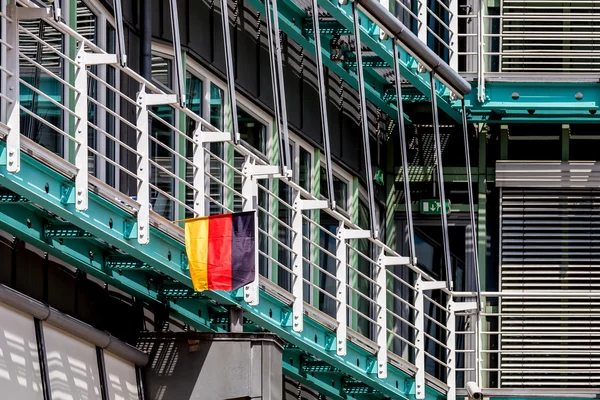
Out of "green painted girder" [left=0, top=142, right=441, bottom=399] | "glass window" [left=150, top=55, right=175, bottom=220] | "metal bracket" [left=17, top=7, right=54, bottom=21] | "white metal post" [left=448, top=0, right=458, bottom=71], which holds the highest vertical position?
"white metal post" [left=448, top=0, right=458, bottom=71]

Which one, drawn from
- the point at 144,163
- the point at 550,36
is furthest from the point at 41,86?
the point at 550,36

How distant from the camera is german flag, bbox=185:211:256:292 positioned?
52.7ft

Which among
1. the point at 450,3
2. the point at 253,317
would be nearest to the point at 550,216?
the point at 450,3

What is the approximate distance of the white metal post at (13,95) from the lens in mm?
13648

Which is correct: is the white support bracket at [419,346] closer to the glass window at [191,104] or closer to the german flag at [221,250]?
the glass window at [191,104]

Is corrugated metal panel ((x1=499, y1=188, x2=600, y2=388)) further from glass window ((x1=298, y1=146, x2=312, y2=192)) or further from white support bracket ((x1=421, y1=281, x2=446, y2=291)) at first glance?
white support bracket ((x1=421, y1=281, x2=446, y2=291))

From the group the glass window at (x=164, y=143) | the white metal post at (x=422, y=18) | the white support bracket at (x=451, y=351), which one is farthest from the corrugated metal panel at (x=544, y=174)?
the glass window at (x=164, y=143)

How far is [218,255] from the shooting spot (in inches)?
634

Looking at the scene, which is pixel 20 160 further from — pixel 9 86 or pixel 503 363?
pixel 503 363

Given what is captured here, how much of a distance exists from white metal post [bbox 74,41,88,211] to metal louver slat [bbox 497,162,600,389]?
382 inches

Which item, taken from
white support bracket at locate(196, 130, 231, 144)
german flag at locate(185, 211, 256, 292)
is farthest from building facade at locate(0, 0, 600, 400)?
german flag at locate(185, 211, 256, 292)

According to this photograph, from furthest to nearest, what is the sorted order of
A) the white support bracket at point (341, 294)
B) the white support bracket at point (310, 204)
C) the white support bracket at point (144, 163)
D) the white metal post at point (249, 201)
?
the white support bracket at point (341, 294) < the white support bracket at point (310, 204) < the white metal post at point (249, 201) < the white support bracket at point (144, 163)

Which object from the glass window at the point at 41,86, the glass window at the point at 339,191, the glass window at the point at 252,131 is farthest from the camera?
the glass window at the point at 339,191

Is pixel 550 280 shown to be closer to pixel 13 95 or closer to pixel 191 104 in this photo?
pixel 191 104
